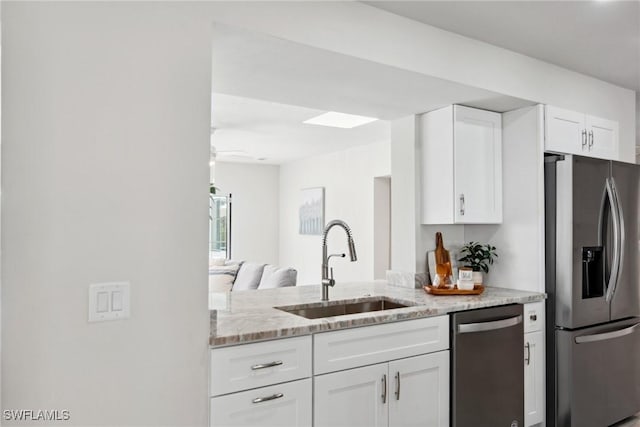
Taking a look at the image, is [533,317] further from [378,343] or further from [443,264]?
[378,343]

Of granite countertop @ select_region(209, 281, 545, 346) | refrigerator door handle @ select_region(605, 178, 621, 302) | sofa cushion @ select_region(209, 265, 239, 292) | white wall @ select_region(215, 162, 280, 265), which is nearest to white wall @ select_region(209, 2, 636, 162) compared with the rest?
refrigerator door handle @ select_region(605, 178, 621, 302)

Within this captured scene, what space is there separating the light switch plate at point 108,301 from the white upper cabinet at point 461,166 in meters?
1.95

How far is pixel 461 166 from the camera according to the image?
9.55 ft

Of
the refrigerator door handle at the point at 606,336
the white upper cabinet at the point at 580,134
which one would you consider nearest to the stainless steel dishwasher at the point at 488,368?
the refrigerator door handle at the point at 606,336

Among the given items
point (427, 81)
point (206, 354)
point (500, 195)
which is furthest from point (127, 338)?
point (500, 195)

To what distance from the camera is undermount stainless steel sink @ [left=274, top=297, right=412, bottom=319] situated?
8.35 feet

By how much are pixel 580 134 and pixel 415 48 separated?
4.88 feet

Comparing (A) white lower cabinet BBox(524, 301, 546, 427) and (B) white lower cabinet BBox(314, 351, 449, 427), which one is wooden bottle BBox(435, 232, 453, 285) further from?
(B) white lower cabinet BBox(314, 351, 449, 427)

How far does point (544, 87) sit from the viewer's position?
9.64 feet

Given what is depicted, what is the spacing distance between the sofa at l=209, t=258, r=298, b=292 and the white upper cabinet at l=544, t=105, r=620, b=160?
2759 millimetres

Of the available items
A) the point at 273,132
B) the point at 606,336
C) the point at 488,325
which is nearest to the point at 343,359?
the point at 488,325

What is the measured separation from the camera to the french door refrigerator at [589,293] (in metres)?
2.81

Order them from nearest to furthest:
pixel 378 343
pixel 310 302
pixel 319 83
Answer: pixel 378 343 → pixel 319 83 → pixel 310 302

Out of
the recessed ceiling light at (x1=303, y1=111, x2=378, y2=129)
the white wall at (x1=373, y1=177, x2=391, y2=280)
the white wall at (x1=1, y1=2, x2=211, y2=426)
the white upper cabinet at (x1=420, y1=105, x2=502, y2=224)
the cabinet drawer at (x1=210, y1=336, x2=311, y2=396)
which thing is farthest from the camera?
the white wall at (x1=373, y1=177, x2=391, y2=280)
